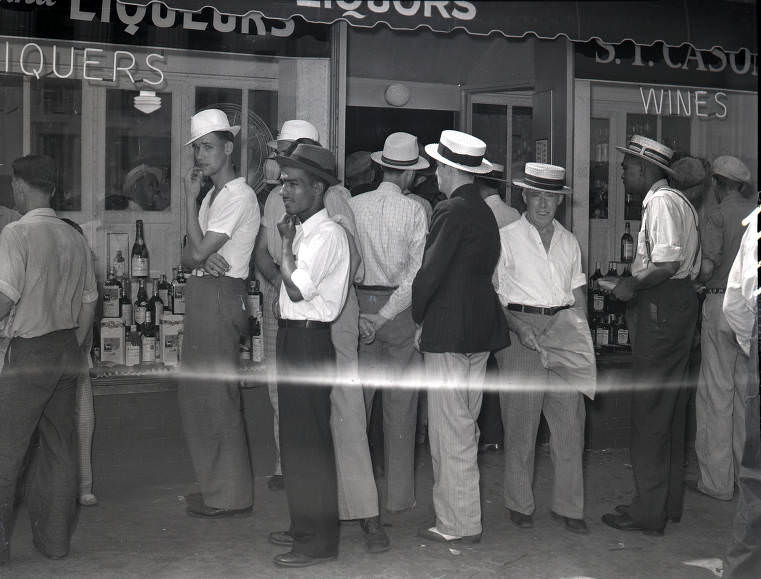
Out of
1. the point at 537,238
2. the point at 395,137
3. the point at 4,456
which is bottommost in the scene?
the point at 4,456

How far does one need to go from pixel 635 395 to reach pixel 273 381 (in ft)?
Result: 6.95

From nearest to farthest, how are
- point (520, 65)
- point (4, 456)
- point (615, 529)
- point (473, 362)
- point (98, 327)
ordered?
point (4, 456) < point (473, 362) < point (615, 529) < point (98, 327) < point (520, 65)

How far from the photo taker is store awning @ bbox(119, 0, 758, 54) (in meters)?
5.50

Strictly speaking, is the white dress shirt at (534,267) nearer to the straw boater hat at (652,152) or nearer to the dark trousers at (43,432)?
the straw boater hat at (652,152)

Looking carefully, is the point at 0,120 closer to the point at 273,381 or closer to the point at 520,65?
the point at 273,381

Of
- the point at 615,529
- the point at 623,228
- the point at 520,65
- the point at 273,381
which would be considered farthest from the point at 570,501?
the point at 520,65

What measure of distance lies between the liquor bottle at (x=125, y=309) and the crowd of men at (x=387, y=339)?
3.80 ft

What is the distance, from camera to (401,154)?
5.73m

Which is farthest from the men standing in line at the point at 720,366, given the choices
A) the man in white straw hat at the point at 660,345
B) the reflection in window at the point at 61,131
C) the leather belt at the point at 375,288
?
the reflection in window at the point at 61,131

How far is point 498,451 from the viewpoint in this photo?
279 inches

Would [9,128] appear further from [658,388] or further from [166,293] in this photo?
[658,388]

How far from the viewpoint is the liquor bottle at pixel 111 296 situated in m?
6.58

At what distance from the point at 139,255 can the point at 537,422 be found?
3097 millimetres

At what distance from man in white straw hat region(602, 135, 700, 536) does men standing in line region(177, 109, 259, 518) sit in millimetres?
2046
